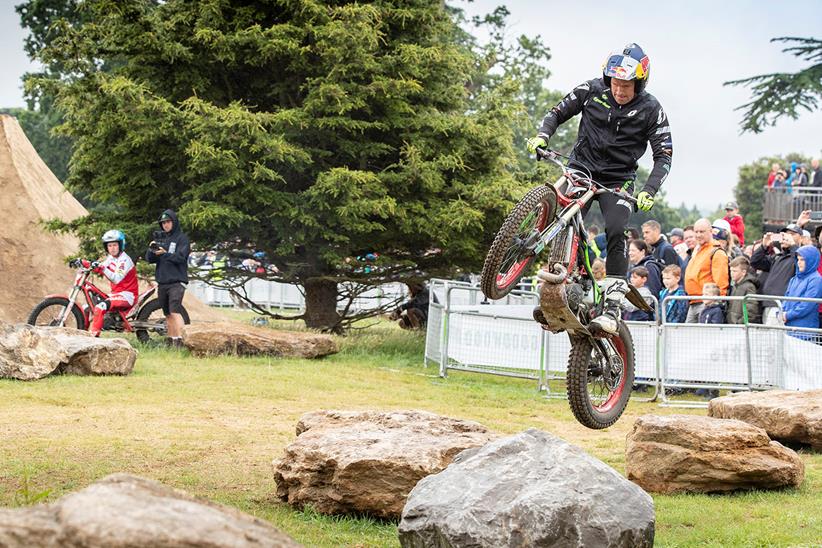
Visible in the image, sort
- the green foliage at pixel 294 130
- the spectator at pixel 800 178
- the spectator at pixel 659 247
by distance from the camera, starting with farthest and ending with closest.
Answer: the spectator at pixel 800 178 < the green foliage at pixel 294 130 < the spectator at pixel 659 247

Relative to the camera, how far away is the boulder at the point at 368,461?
841 cm

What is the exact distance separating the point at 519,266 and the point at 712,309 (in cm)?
742

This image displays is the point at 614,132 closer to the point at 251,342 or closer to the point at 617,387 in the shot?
the point at 617,387

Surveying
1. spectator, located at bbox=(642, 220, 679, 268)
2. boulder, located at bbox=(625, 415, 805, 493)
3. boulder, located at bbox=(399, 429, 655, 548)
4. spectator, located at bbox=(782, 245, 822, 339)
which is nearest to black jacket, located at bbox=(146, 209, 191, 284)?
spectator, located at bbox=(642, 220, 679, 268)

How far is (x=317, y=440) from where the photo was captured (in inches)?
348

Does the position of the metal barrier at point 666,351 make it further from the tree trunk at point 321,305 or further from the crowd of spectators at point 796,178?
the crowd of spectators at point 796,178

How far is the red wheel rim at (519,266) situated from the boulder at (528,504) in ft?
4.04

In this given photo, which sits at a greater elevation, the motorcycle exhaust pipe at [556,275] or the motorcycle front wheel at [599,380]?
the motorcycle exhaust pipe at [556,275]

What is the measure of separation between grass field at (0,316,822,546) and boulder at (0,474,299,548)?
206 cm

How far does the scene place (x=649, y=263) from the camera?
1574 centimetres

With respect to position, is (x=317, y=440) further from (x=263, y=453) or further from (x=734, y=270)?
(x=734, y=270)

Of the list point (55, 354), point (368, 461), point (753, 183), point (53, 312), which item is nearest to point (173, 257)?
point (53, 312)

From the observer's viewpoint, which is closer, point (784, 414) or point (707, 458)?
point (707, 458)

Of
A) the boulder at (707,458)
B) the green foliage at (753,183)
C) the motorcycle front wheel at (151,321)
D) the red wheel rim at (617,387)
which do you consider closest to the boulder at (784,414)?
the boulder at (707,458)
